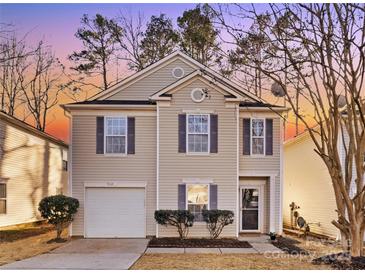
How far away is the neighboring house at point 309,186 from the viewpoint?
18375mm

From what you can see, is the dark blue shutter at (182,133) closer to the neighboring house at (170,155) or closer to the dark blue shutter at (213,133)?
the neighboring house at (170,155)

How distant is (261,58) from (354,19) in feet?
11.8

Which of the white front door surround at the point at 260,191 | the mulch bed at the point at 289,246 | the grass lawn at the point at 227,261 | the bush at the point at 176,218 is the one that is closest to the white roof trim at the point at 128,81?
the bush at the point at 176,218

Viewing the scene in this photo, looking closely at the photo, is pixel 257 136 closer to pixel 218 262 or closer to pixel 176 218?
pixel 176 218

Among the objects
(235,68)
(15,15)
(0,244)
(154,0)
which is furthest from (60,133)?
(154,0)

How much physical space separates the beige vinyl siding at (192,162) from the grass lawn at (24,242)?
3965mm

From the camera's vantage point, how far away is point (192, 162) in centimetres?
1703

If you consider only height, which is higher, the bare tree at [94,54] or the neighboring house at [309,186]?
the bare tree at [94,54]

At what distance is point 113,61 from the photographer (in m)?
26.0

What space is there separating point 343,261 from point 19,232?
12.4 meters

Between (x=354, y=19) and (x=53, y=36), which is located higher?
(x=53, y=36)

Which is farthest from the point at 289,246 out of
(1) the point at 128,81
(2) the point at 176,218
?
(1) the point at 128,81

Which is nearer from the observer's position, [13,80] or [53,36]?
[53,36]

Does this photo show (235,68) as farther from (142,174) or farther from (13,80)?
(13,80)
